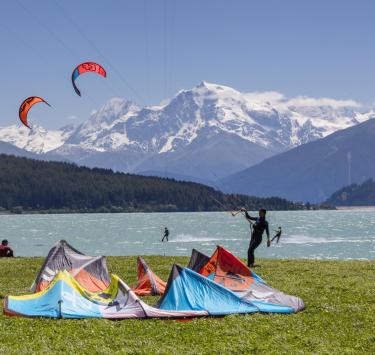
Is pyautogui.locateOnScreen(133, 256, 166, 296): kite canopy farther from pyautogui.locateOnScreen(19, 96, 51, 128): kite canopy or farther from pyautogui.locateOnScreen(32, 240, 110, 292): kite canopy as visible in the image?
pyautogui.locateOnScreen(19, 96, 51, 128): kite canopy

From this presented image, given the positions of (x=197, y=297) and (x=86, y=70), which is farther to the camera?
(x=86, y=70)

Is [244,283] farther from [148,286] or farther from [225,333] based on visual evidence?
[225,333]

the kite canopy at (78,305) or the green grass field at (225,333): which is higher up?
the kite canopy at (78,305)

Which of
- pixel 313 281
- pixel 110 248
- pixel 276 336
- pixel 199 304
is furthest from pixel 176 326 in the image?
pixel 110 248

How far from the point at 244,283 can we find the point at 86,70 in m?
25.1

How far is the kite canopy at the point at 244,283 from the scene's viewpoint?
927 inches

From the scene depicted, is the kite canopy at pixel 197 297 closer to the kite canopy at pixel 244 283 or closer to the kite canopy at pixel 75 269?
the kite canopy at pixel 244 283

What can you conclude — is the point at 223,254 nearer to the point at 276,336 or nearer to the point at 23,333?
the point at 276,336

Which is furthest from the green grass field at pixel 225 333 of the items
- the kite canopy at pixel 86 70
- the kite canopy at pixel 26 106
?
the kite canopy at pixel 26 106

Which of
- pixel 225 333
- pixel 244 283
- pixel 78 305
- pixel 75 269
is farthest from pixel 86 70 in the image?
pixel 225 333

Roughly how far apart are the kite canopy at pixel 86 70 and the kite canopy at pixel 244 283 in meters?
21.6

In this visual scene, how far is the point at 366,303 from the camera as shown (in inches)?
968

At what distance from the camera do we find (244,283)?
83.3 ft

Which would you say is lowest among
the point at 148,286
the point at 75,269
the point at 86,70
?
the point at 148,286
